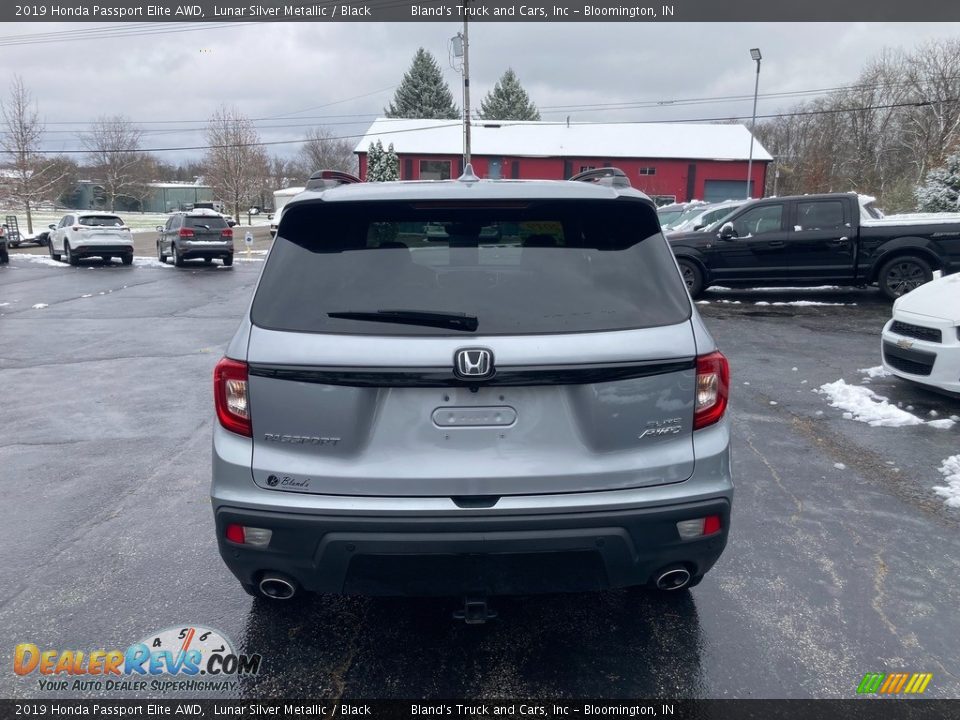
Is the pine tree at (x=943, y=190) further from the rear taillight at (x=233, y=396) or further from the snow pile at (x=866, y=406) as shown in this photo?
the rear taillight at (x=233, y=396)

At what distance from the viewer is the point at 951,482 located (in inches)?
198

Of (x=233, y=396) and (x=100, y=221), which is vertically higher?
(x=233, y=396)

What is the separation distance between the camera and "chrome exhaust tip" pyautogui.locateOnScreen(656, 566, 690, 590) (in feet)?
9.16

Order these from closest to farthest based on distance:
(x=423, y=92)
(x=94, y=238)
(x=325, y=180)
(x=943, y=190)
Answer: (x=325, y=180), (x=943, y=190), (x=94, y=238), (x=423, y=92)

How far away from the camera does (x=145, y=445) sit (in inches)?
237

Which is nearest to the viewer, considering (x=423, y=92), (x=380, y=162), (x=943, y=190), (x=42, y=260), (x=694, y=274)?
(x=694, y=274)

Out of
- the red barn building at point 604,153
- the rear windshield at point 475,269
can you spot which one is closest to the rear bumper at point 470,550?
the rear windshield at point 475,269

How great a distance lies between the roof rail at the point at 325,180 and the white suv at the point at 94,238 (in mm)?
25185

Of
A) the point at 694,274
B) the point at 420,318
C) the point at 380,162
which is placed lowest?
the point at 694,274

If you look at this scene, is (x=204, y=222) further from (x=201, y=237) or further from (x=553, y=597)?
(x=553, y=597)

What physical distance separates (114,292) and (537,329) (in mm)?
17657

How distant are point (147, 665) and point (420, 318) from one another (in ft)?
6.44

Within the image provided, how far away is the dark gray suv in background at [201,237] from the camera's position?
81.7ft

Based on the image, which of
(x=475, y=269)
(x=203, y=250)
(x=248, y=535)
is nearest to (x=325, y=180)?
(x=475, y=269)
